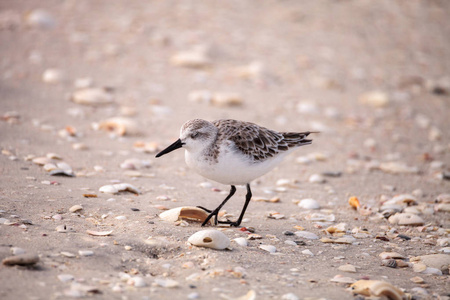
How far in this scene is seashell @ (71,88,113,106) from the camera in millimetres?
8727

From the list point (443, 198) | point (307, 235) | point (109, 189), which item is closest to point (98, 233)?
point (109, 189)

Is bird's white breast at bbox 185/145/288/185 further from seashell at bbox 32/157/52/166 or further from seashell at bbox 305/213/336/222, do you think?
seashell at bbox 32/157/52/166

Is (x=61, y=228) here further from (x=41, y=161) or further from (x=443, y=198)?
(x=443, y=198)

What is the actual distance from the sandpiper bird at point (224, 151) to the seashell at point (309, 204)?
3.02 feet

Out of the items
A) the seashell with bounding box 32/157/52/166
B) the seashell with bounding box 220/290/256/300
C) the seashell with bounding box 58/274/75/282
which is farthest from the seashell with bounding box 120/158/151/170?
the seashell with bounding box 220/290/256/300

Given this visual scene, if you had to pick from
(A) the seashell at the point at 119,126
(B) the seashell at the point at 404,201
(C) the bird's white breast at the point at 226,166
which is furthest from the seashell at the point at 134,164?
(B) the seashell at the point at 404,201

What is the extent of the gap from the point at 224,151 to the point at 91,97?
14.7 ft

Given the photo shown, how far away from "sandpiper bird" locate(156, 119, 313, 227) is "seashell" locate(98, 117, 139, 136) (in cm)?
281

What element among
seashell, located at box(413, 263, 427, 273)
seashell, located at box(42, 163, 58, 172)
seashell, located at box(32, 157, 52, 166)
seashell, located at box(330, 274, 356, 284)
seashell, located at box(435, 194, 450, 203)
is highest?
seashell, located at box(32, 157, 52, 166)

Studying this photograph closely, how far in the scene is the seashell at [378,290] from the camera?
3.88 metres

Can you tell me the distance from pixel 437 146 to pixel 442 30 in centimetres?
650

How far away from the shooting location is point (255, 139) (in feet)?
17.8

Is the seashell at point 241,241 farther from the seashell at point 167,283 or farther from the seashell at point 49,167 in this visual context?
the seashell at point 49,167

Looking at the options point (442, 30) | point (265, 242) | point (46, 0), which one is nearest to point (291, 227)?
point (265, 242)
